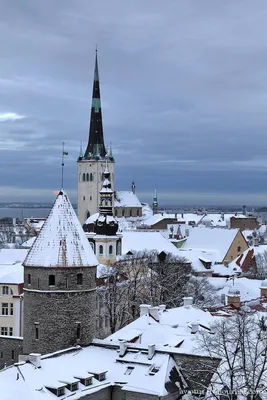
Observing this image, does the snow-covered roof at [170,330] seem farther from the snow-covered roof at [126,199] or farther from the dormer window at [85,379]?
the snow-covered roof at [126,199]

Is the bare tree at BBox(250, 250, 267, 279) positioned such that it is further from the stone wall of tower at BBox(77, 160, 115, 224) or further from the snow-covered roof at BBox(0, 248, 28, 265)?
the stone wall of tower at BBox(77, 160, 115, 224)

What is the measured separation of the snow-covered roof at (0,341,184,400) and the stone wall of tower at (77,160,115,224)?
102117 millimetres

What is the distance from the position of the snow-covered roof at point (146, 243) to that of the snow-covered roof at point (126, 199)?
5944 cm

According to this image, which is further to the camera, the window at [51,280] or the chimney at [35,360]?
the window at [51,280]

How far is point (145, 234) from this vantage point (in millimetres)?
87125

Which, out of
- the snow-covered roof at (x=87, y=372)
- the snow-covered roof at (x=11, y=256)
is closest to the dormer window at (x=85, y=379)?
the snow-covered roof at (x=87, y=372)

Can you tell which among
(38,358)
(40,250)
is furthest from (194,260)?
(38,358)

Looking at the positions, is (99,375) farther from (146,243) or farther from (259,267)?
(259,267)

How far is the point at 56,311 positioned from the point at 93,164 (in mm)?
101571

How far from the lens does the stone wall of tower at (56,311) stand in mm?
34219

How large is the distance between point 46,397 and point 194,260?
185ft

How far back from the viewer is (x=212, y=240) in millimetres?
105688

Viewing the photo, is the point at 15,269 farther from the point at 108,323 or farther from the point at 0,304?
the point at 108,323

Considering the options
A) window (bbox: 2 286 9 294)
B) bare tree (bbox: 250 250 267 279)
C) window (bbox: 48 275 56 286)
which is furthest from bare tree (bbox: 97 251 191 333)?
window (bbox: 48 275 56 286)
